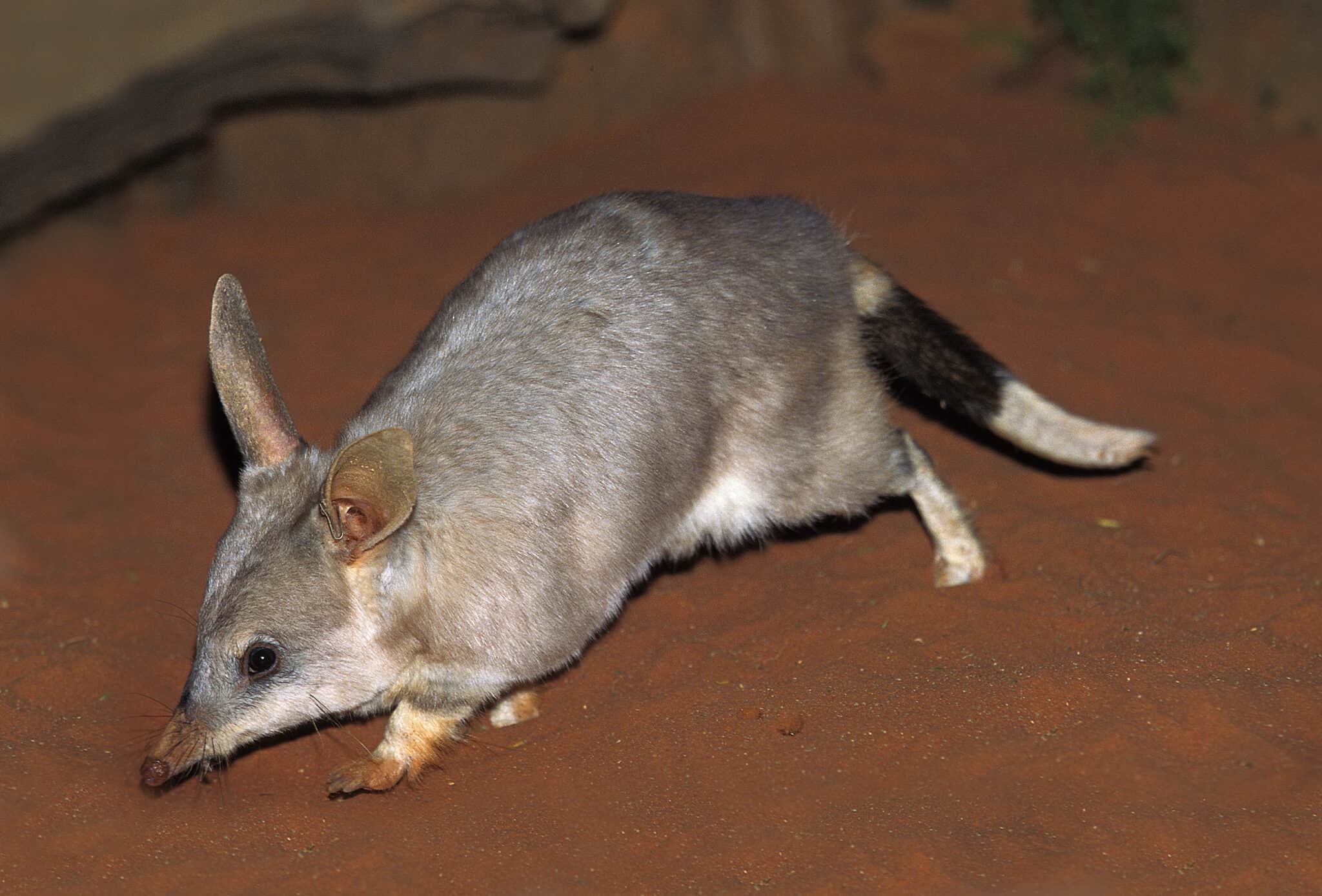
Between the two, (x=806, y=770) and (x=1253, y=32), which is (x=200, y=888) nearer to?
(x=806, y=770)

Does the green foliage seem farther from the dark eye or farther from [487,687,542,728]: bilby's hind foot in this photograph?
the dark eye

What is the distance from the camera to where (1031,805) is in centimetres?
404

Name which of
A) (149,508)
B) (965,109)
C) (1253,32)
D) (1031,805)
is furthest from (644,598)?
(1253,32)

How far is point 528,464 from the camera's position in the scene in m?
4.30

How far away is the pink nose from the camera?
161 inches

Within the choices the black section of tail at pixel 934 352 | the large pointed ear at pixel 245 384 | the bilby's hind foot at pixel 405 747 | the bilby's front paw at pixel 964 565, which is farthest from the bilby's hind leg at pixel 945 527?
the large pointed ear at pixel 245 384

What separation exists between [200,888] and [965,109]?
8.01m

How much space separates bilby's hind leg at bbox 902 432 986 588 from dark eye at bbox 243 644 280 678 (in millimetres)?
2546

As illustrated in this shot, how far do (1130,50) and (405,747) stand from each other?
7.67 metres

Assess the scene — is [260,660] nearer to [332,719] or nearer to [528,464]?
[332,719]

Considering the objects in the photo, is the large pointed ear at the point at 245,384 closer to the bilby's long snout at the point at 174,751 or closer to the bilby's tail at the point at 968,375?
the bilby's long snout at the point at 174,751

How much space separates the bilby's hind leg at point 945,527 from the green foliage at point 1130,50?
5138mm

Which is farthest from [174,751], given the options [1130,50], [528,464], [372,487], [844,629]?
[1130,50]

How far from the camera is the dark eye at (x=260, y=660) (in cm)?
411
